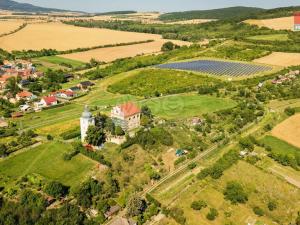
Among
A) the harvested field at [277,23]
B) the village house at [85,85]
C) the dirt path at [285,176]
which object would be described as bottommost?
the dirt path at [285,176]

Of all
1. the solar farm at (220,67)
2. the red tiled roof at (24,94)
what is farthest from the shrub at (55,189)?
the solar farm at (220,67)

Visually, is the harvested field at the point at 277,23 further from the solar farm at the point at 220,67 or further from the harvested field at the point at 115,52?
the solar farm at the point at 220,67

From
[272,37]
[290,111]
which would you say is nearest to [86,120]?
[290,111]

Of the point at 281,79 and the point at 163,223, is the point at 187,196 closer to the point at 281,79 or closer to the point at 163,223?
the point at 163,223

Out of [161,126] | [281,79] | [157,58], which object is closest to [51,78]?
[157,58]

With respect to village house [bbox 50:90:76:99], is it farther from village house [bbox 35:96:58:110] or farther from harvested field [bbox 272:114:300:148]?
harvested field [bbox 272:114:300:148]

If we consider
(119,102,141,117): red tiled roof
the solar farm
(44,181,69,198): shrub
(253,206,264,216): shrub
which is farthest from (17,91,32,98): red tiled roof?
(253,206,264,216): shrub
